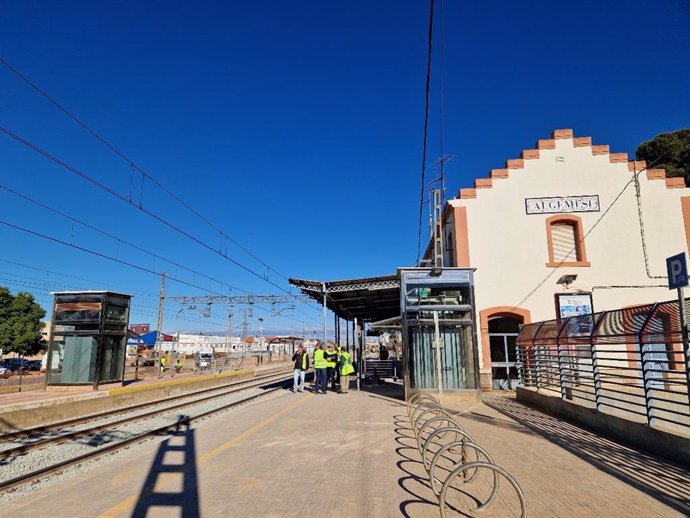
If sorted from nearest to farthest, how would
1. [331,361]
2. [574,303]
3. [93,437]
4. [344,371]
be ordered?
[93,437] → [344,371] → [574,303] → [331,361]

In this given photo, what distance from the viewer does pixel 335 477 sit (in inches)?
242

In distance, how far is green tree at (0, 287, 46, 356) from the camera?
121 ft

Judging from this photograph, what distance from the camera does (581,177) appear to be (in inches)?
703

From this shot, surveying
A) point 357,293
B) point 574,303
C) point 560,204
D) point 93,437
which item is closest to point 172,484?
point 93,437

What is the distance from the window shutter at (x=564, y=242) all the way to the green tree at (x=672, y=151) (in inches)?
694

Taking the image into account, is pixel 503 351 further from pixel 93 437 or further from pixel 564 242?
pixel 93 437

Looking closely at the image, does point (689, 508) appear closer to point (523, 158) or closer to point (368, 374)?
point (523, 158)

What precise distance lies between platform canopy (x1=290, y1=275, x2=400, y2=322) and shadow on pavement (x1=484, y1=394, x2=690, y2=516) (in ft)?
24.6

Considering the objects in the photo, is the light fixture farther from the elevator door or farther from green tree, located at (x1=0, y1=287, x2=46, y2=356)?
green tree, located at (x1=0, y1=287, x2=46, y2=356)

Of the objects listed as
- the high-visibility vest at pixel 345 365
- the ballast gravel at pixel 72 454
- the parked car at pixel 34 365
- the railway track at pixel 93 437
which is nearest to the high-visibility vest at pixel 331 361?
the high-visibility vest at pixel 345 365

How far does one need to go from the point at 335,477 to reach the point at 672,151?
39.9m

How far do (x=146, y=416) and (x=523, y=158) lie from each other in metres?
15.5

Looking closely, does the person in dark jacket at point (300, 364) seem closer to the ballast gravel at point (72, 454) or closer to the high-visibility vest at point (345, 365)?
the high-visibility vest at point (345, 365)

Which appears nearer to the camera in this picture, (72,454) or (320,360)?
(72,454)
